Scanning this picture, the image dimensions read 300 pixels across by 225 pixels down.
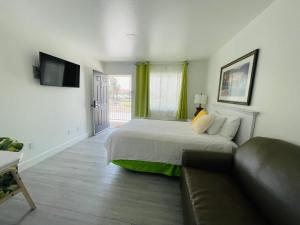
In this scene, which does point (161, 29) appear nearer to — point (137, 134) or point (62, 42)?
point (137, 134)

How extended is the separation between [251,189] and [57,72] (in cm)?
357

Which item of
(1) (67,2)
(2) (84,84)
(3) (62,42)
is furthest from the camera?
(2) (84,84)

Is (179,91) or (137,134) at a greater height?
(179,91)

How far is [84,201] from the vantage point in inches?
70.0

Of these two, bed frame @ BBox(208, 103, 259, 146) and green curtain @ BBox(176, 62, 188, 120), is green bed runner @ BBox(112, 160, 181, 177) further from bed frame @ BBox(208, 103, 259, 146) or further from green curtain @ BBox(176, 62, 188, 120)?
green curtain @ BBox(176, 62, 188, 120)

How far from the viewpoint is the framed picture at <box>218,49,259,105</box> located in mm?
1964

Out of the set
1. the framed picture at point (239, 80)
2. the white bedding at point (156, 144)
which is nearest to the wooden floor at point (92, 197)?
the white bedding at point (156, 144)

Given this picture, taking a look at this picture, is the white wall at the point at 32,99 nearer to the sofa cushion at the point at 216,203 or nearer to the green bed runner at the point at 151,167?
the green bed runner at the point at 151,167

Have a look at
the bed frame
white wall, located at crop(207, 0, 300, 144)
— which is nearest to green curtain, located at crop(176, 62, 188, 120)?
the bed frame

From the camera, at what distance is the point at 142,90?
4.82 m

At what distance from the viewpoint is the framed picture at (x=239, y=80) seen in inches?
77.3

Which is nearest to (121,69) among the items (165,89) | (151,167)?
(165,89)

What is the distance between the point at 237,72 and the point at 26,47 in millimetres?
3545

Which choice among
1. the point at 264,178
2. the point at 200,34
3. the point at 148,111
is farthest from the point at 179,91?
the point at 264,178
